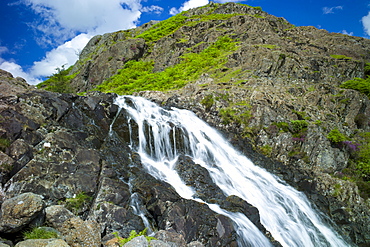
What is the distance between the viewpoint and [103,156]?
12445mm

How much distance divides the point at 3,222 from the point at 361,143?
25.7 meters

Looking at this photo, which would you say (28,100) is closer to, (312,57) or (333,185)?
(333,185)

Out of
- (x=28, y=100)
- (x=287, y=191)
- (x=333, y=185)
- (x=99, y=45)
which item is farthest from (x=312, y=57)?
(x=99, y=45)

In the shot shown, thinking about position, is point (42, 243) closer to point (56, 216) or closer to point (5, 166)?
point (56, 216)

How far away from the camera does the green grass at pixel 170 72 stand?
32250mm

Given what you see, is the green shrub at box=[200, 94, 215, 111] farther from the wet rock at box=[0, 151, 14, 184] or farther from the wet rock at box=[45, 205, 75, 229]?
the wet rock at box=[45, 205, 75, 229]

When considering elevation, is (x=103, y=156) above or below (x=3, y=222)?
above

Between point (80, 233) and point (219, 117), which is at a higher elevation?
point (219, 117)

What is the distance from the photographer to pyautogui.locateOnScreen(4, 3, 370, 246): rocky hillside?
32.1 feet

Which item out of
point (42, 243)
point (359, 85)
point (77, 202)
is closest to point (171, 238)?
point (42, 243)

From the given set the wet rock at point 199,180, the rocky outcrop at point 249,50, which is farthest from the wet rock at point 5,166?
the rocky outcrop at point 249,50

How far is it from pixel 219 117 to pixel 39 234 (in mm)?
18283

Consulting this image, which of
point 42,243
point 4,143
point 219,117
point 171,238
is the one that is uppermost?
point 219,117

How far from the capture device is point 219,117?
2228cm
